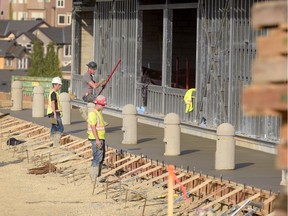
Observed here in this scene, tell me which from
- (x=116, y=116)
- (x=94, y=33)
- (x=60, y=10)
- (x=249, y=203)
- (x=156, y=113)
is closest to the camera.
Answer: (x=249, y=203)

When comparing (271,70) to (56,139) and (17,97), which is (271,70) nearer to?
(56,139)

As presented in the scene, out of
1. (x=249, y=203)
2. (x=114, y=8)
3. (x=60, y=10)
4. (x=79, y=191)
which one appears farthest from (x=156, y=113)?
(x=60, y=10)

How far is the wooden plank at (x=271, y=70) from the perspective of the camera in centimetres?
793

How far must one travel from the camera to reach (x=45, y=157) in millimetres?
25594

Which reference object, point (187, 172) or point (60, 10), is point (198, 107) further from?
point (60, 10)

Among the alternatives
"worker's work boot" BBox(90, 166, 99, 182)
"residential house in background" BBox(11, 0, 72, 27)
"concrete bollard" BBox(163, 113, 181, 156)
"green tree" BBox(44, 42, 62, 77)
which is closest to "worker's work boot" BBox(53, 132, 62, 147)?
"concrete bollard" BBox(163, 113, 181, 156)

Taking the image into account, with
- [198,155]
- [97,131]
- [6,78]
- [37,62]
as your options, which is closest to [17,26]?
[6,78]

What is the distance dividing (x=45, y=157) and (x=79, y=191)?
15.3 ft

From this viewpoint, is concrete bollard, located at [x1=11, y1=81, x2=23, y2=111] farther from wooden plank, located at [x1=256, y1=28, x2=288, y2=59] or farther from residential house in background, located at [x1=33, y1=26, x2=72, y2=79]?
residential house in background, located at [x1=33, y1=26, x2=72, y2=79]

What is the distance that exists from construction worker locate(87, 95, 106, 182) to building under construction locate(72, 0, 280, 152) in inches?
168

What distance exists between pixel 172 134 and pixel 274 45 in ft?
47.5

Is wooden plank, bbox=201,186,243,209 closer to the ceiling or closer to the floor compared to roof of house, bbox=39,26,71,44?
closer to the floor

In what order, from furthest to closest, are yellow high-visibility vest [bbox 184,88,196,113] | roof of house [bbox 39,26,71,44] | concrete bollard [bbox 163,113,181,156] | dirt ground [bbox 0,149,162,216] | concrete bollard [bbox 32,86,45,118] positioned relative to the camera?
roof of house [bbox 39,26,71,44] < concrete bollard [bbox 32,86,45,118] < yellow high-visibility vest [bbox 184,88,196,113] < concrete bollard [bbox 163,113,181,156] < dirt ground [bbox 0,149,162,216]

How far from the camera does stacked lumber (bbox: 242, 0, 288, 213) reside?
25.8 feet
